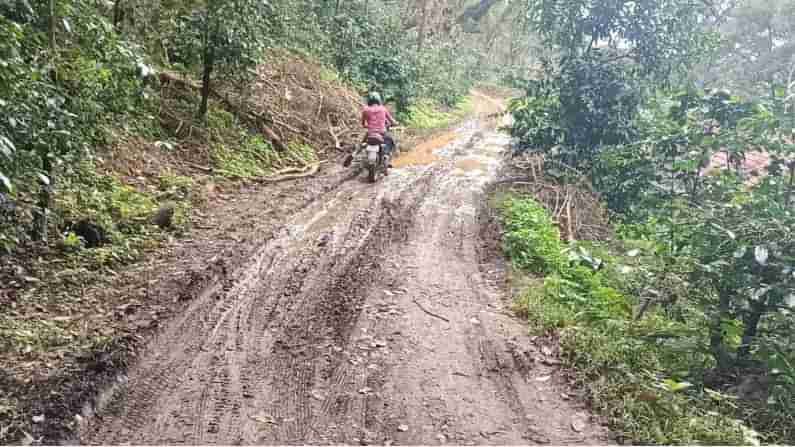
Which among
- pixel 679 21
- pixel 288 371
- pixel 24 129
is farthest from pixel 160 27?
pixel 679 21

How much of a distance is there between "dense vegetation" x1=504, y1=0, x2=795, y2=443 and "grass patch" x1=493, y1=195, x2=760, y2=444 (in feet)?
0.05

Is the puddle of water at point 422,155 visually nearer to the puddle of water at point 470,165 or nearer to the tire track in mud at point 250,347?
the puddle of water at point 470,165

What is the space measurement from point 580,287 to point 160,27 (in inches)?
344

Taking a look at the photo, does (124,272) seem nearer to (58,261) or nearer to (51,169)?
(58,261)

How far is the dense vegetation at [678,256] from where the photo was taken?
435cm

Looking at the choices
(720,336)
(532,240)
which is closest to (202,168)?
(532,240)

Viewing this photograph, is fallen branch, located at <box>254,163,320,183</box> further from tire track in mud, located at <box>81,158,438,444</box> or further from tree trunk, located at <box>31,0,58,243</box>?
tree trunk, located at <box>31,0,58,243</box>

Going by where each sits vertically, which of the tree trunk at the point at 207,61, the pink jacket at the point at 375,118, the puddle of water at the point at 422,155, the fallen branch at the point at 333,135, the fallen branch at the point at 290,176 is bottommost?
the fallen branch at the point at 290,176

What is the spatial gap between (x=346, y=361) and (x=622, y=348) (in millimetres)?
2575

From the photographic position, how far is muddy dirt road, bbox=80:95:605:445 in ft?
11.9

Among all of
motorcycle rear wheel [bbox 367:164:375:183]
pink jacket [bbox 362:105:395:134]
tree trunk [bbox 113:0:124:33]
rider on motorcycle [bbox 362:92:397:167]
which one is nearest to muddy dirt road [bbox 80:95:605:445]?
motorcycle rear wheel [bbox 367:164:375:183]

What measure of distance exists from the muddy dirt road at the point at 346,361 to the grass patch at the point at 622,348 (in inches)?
11.9

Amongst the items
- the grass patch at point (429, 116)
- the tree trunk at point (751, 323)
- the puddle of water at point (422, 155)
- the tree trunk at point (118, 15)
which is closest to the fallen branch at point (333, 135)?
the puddle of water at point (422, 155)

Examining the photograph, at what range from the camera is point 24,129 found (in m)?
3.91
